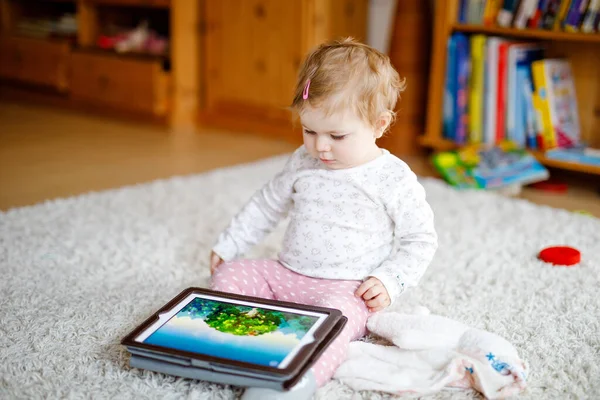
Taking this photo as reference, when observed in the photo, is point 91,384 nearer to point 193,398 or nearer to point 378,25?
point 193,398

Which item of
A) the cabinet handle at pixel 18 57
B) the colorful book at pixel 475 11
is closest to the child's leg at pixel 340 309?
the colorful book at pixel 475 11

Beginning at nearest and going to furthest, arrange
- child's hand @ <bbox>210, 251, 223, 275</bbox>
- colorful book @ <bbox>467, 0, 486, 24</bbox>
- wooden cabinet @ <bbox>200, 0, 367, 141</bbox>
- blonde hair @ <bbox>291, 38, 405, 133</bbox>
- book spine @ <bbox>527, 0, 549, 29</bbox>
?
blonde hair @ <bbox>291, 38, 405, 133</bbox> < child's hand @ <bbox>210, 251, 223, 275</bbox> < book spine @ <bbox>527, 0, 549, 29</bbox> < colorful book @ <bbox>467, 0, 486, 24</bbox> < wooden cabinet @ <bbox>200, 0, 367, 141</bbox>

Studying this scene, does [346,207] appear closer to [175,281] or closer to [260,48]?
[175,281]

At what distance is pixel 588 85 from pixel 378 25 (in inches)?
31.8

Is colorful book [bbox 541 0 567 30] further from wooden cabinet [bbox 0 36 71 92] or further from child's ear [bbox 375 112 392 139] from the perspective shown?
wooden cabinet [bbox 0 36 71 92]

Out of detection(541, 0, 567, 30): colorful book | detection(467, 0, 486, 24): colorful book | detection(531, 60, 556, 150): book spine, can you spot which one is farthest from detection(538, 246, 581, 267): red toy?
detection(467, 0, 486, 24): colorful book

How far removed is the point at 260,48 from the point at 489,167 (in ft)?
3.53

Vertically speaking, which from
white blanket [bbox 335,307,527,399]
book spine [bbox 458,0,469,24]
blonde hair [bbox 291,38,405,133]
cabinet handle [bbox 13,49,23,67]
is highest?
book spine [bbox 458,0,469,24]

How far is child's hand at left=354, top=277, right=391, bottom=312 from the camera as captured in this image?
102cm

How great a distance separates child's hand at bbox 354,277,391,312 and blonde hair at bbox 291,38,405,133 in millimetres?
237

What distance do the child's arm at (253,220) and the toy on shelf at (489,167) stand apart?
0.90 metres

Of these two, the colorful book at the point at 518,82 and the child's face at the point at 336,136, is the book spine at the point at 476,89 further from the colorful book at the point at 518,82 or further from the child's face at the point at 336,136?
the child's face at the point at 336,136

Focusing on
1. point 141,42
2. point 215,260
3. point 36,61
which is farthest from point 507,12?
point 36,61

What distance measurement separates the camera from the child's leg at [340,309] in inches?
35.5
